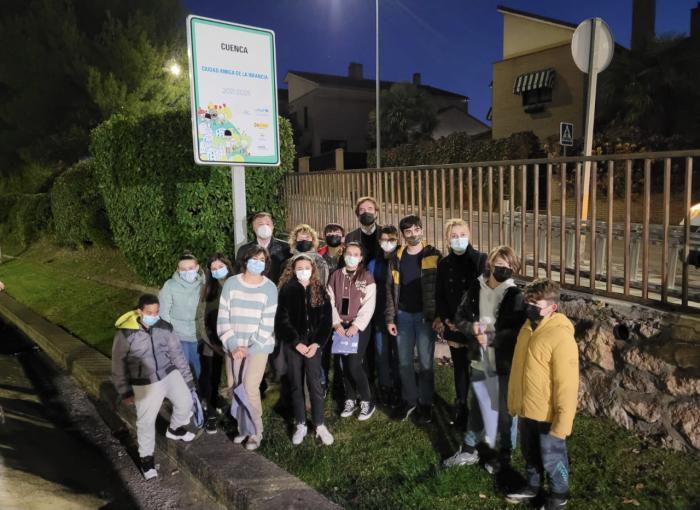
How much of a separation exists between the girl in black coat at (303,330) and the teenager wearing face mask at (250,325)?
110mm

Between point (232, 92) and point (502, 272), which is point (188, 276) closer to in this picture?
point (232, 92)

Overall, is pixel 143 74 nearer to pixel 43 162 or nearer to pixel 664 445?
pixel 43 162

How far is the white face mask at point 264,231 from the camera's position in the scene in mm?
4969

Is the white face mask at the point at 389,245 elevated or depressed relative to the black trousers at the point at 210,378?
elevated

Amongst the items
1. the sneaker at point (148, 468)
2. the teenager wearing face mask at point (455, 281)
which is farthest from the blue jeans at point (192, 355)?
the teenager wearing face mask at point (455, 281)

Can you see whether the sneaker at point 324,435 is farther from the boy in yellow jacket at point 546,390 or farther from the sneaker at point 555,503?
the sneaker at point 555,503

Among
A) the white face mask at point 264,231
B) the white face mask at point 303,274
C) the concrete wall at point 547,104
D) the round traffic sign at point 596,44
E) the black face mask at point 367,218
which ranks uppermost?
the concrete wall at point 547,104

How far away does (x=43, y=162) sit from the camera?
18594mm

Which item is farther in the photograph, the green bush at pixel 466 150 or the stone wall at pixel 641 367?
the green bush at pixel 466 150

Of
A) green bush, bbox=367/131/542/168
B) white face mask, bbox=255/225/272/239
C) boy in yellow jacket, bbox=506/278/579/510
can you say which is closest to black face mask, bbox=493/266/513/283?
boy in yellow jacket, bbox=506/278/579/510

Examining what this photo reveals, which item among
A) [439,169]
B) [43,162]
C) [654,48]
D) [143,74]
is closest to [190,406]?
[439,169]

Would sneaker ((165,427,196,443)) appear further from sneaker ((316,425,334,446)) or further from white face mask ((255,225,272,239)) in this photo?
white face mask ((255,225,272,239))

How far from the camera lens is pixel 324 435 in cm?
430

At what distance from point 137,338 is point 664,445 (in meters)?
3.82
